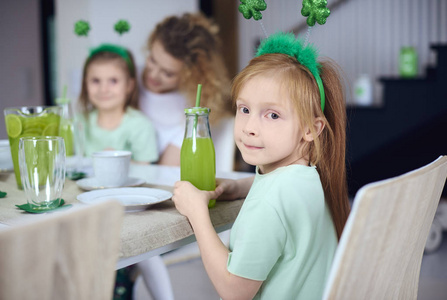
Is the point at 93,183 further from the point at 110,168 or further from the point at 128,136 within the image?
the point at 128,136

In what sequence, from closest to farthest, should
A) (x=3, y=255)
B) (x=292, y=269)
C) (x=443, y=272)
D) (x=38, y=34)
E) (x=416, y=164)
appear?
1. (x=3, y=255)
2. (x=292, y=269)
3. (x=443, y=272)
4. (x=416, y=164)
5. (x=38, y=34)

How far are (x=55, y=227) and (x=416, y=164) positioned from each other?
3.64m

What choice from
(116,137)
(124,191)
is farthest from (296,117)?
(116,137)

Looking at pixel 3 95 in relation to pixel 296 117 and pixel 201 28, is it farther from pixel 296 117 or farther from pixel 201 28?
pixel 296 117

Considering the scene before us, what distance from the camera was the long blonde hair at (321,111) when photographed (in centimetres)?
99

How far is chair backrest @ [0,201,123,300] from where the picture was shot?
1.57 feet

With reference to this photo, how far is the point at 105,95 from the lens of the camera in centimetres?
230

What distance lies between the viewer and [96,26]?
2955mm

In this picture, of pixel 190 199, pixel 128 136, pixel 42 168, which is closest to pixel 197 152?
pixel 190 199

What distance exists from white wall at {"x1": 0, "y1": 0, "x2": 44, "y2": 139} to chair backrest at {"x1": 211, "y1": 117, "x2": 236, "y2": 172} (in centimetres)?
219

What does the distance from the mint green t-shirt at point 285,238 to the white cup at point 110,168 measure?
41 centimetres

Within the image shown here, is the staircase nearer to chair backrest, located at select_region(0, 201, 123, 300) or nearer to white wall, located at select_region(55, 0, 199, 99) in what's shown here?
white wall, located at select_region(55, 0, 199, 99)

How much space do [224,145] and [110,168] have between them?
1.02 meters

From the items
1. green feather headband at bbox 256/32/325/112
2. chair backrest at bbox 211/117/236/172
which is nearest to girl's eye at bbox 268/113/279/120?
green feather headband at bbox 256/32/325/112
